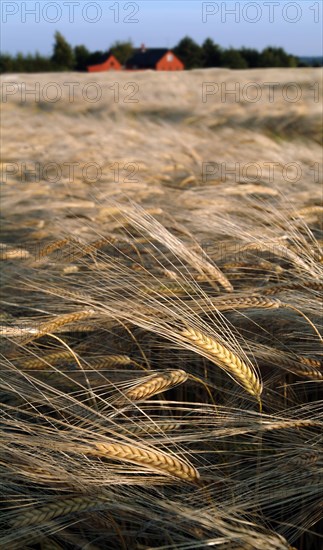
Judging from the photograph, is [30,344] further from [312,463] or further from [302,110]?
[302,110]

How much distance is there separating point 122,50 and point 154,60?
2087 mm

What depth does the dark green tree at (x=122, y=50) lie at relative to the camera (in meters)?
29.5

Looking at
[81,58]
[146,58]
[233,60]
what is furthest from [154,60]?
[233,60]

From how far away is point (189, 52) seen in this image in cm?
2723

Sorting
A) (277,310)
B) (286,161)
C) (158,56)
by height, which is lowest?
(277,310)

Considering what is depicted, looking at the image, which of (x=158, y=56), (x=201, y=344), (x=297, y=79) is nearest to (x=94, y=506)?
(x=201, y=344)

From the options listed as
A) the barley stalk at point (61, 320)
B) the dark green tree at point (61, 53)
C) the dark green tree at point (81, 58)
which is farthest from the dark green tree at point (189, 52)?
the barley stalk at point (61, 320)

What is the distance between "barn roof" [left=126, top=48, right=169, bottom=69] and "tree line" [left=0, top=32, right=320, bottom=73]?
2.56ft

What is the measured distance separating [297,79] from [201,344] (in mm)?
2377

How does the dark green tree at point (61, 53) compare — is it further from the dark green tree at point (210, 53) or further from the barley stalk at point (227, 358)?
the barley stalk at point (227, 358)

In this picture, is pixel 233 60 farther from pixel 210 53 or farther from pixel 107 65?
pixel 107 65

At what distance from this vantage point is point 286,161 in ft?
8.17

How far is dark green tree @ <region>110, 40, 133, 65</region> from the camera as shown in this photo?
96.6ft

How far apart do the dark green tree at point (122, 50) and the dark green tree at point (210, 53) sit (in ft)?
16.1
